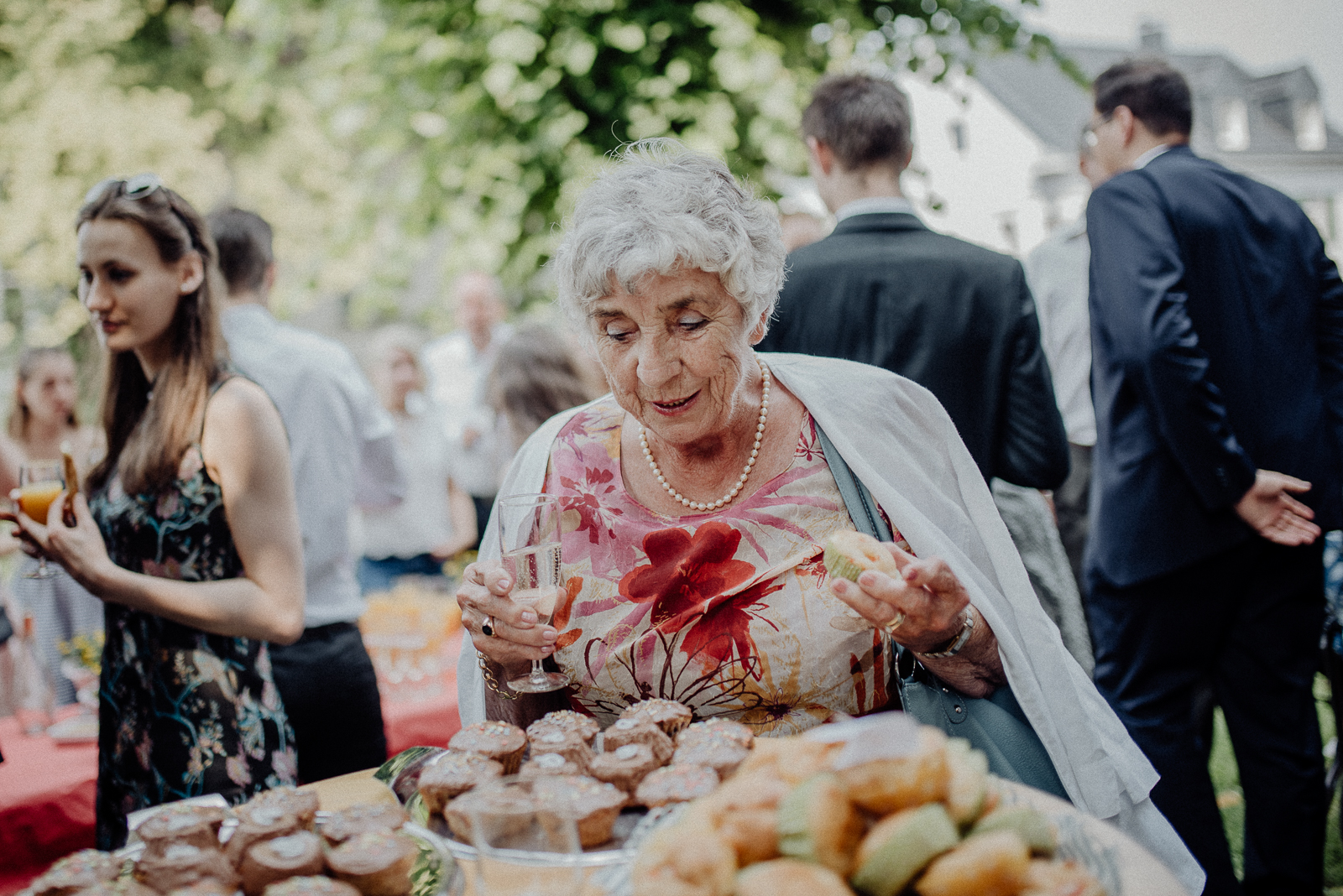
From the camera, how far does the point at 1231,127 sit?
98.8 ft

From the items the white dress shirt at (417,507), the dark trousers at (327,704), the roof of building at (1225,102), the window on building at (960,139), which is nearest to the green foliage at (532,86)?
the white dress shirt at (417,507)

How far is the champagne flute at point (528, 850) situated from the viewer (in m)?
0.99

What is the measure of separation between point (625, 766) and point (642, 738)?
98mm

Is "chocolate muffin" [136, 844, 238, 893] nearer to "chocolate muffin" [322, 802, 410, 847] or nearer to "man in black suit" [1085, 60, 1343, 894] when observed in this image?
"chocolate muffin" [322, 802, 410, 847]

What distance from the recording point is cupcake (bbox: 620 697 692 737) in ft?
5.05

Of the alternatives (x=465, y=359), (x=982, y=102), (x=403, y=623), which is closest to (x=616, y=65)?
(x=465, y=359)

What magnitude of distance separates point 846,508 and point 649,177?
76cm

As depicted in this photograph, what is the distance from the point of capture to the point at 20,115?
13.4 m

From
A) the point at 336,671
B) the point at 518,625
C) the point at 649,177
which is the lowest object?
the point at 336,671

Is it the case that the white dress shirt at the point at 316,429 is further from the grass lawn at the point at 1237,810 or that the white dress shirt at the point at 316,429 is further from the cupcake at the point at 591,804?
the grass lawn at the point at 1237,810

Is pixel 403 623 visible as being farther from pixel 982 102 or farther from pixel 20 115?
pixel 982 102

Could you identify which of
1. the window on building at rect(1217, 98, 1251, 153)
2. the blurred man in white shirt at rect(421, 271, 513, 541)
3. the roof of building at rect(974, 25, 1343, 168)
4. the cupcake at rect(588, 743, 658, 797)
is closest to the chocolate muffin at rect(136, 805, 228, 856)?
the cupcake at rect(588, 743, 658, 797)

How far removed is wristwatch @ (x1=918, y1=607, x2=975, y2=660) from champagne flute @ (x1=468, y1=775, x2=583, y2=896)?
0.88 metres

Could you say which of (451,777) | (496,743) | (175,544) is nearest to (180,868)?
(451,777)
